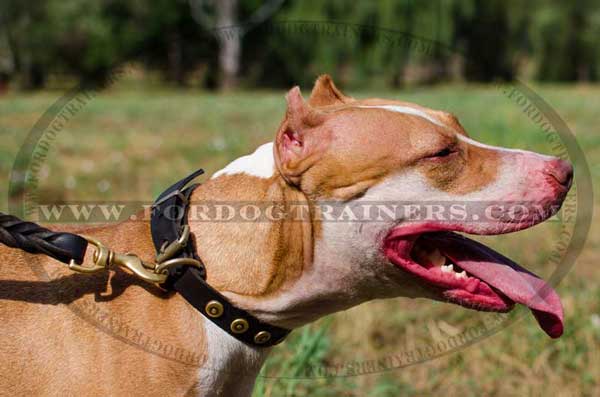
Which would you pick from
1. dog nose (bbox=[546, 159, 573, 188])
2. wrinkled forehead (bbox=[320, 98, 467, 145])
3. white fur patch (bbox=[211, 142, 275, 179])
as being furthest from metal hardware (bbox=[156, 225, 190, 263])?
dog nose (bbox=[546, 159, 573, 188])

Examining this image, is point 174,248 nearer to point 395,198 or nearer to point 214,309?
point 214,309

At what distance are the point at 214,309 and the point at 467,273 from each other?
76 centimetres

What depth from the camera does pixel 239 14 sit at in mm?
26172

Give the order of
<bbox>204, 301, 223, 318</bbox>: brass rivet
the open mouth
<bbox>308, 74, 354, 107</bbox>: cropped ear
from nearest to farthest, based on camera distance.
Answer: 1. <bbox>204, 301, 223, 318</bbox>: brass rivet
2. the open mouth
3. <bbox>308, 74, 354, 107</bbox>: cropped ear

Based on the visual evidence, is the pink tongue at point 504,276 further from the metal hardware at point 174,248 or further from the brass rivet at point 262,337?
the metal hardware at point 174,248

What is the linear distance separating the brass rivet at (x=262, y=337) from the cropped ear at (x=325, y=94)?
771 millimetres

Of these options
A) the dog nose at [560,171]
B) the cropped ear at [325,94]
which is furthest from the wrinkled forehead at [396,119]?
the dog nose at [560,171]

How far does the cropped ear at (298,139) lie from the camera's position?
1990 millimetres

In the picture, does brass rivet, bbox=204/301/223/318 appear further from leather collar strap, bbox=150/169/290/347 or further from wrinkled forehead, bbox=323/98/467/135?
wrinkled forehead, bbox=323/98/467/135

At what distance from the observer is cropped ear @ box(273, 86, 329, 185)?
1.99m

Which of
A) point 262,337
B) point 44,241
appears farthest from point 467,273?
point 44,241

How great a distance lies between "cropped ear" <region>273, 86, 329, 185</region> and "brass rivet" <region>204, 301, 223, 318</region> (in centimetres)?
41

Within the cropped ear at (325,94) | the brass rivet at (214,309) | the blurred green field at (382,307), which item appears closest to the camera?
the brass rivet at (214,309)

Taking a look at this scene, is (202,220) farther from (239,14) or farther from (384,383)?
(239,14)
